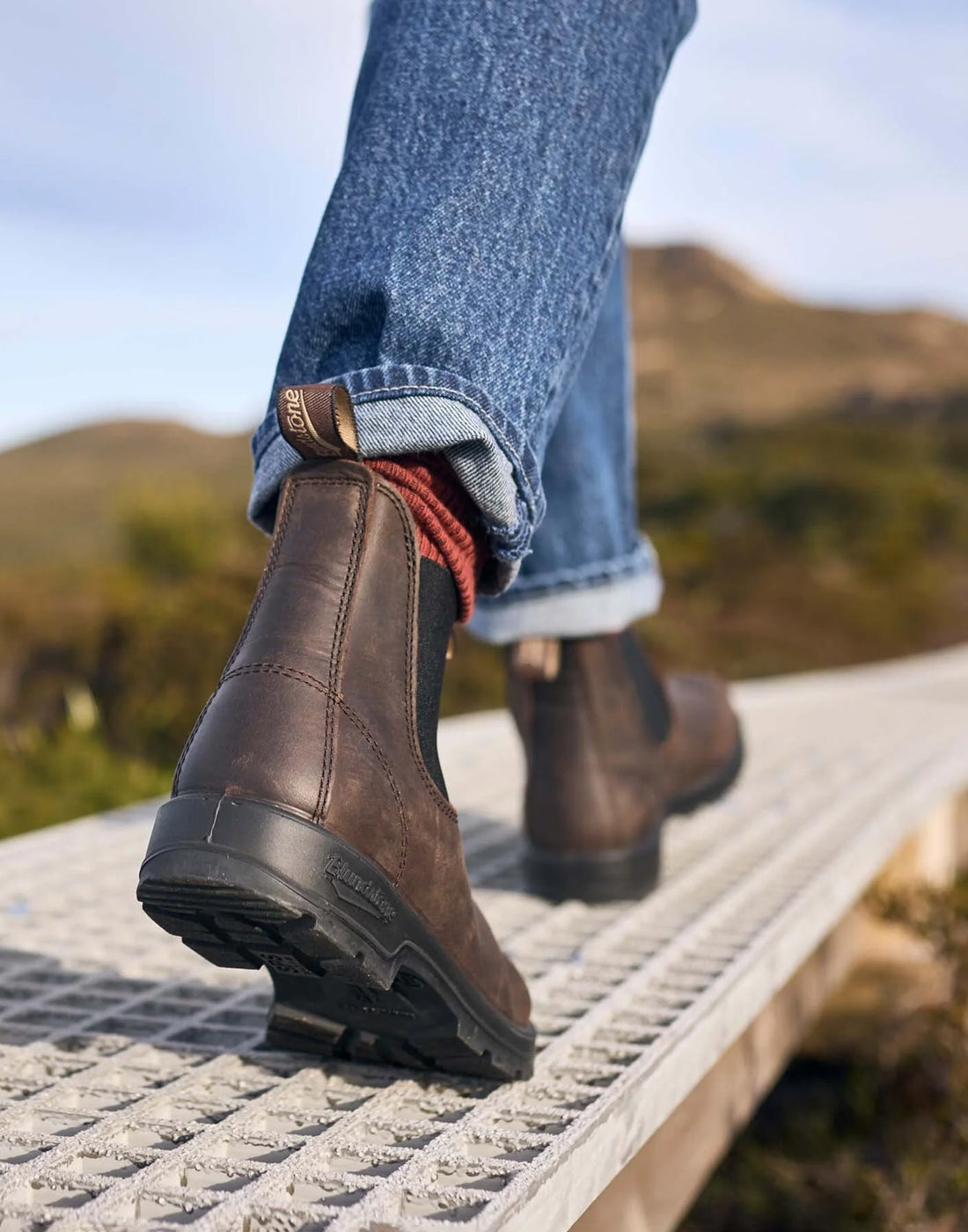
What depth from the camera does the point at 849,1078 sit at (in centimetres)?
308

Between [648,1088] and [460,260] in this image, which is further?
[648,1088]

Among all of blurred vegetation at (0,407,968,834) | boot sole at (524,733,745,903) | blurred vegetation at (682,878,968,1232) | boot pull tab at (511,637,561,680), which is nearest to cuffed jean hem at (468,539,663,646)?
boot pull tab at (511,637,561,680)

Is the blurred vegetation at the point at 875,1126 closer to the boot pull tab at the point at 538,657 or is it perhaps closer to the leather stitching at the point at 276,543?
Answer: the boot pull tab at the point at 538,657

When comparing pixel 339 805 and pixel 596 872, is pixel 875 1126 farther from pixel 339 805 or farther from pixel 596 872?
pixel 339 805

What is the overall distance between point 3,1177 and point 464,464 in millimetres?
625

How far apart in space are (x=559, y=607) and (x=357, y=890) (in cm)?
74

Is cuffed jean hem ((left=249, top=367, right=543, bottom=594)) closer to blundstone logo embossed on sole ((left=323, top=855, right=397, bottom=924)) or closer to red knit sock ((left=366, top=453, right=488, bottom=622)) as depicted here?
red knit sock ((left=366, top=453, right=488, bottom=622))

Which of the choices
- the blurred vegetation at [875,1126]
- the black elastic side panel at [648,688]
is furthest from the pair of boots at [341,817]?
the blurred vegetation at [875,1126]

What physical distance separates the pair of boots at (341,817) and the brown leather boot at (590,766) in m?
0.52

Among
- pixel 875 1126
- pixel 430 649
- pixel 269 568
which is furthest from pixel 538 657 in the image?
pixel 875 1126

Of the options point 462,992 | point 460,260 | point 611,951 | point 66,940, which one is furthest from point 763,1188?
point 460,260

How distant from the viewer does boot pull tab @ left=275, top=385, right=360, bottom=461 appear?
917 millimetres

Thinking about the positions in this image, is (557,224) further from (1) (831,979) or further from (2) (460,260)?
(1) (831,979)

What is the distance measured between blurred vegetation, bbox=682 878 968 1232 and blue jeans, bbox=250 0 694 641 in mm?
1713
